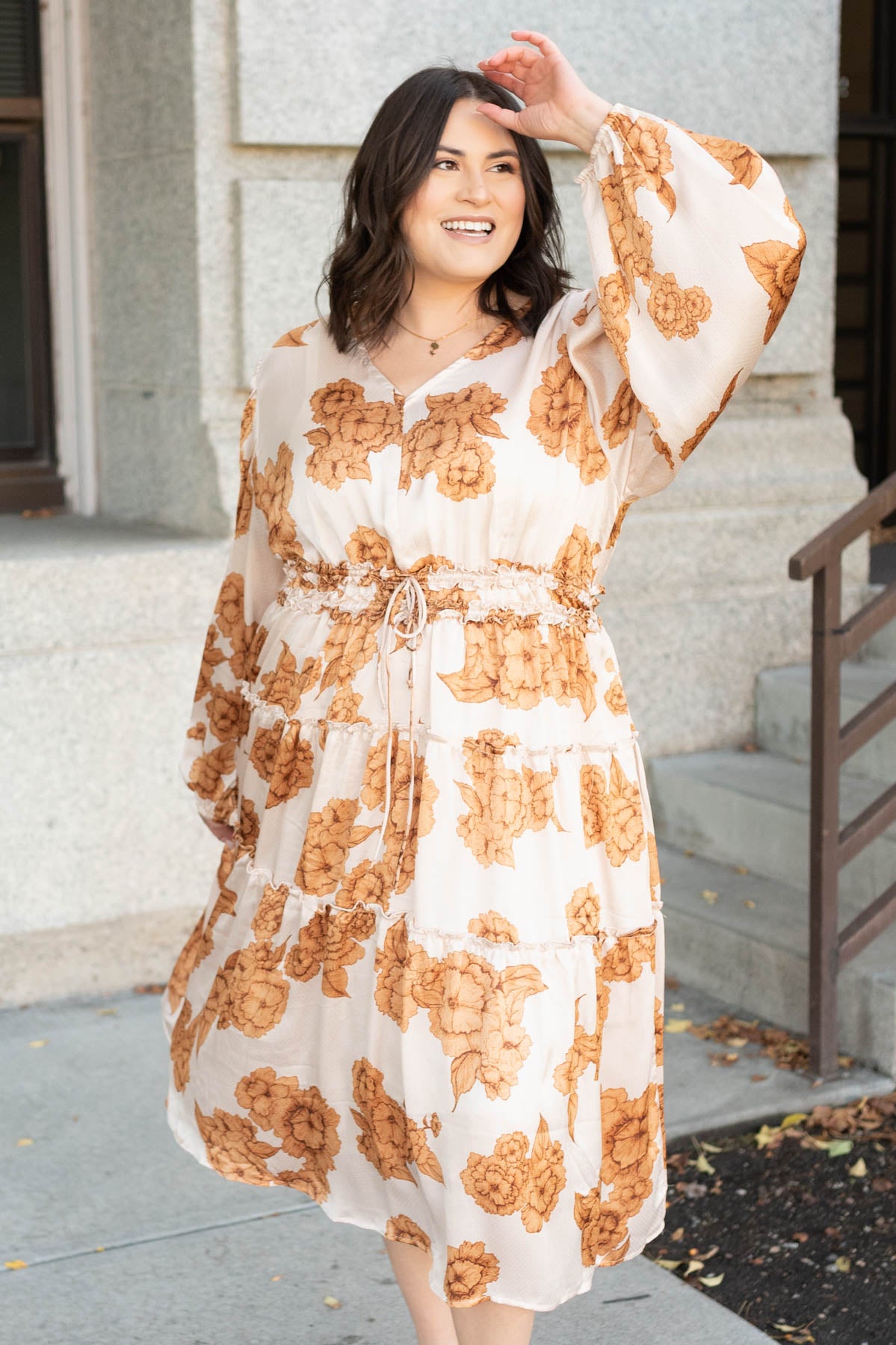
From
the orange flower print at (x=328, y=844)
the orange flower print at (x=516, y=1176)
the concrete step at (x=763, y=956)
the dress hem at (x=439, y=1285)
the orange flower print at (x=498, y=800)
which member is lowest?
the concrete step at (x=763, y=956)

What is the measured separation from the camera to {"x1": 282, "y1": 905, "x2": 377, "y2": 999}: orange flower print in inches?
97.1

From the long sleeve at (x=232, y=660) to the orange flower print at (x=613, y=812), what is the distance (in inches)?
25.4

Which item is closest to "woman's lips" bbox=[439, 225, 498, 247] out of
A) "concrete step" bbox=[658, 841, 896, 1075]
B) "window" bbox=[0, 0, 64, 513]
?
"concrete step" bbox=[658, 841, 896, 1075]

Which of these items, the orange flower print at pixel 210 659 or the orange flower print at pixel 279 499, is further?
the orange flower print at pixel 210 659

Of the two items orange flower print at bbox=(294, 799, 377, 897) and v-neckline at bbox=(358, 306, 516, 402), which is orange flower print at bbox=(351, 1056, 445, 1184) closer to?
orange flower print at bbox=(294, 799, 377, 897)

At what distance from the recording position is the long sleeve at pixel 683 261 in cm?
233

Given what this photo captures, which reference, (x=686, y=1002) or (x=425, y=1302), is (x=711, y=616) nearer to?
(x=686, y=1002)

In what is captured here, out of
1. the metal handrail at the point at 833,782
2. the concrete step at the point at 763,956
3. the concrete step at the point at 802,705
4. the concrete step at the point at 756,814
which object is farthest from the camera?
the concrete step at the point at 802,705

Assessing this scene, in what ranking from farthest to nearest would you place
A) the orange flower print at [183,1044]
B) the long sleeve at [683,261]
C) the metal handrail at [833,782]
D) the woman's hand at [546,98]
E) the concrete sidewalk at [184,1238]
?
the metal handrail at [833,782] < the concrete sidewalk at [184,1238] < the orange flower print at [183,1044] < the woman's hand at [546,98] < the long sleeve at [683,261]

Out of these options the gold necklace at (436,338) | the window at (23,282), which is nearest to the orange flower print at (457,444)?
the gold necklace at (436,338)

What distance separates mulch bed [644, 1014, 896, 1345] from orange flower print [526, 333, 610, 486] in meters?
1.66

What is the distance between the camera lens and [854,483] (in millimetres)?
5613

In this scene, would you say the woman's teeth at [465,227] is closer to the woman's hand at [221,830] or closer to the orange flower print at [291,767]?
the orange flower print at [291,767]

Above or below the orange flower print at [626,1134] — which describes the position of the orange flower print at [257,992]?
above
